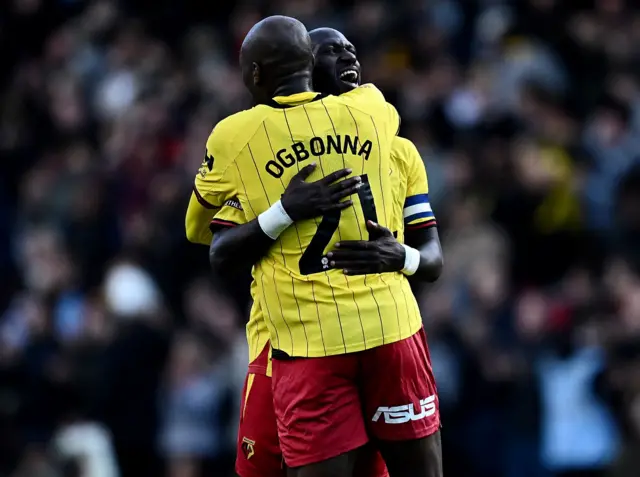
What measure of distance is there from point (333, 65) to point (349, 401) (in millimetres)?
1454

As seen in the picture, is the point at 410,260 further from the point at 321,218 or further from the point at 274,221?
the point at 274,221

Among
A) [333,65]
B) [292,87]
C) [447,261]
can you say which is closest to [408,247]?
[292,87]

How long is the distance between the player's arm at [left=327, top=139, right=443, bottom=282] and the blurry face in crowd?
42 centimetres

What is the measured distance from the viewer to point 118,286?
12164mm

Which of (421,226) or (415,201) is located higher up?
(415,201)

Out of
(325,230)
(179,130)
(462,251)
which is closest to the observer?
(325,230)

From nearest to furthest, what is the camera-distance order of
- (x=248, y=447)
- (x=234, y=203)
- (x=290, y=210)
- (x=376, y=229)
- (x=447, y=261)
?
(x=290, y=210), (x=376, y=229), (x=234, y=203), (x=248, y=447), (x=447, y=261)

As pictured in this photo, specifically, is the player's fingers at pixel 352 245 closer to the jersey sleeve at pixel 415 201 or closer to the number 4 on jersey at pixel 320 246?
the number 4 on jersey at pixel 320 246

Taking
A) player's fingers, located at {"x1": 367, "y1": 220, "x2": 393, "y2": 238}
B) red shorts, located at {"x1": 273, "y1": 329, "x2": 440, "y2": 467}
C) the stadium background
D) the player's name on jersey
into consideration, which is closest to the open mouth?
the player's name on jersey

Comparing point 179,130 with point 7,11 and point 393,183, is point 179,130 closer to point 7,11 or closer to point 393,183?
point 7,11

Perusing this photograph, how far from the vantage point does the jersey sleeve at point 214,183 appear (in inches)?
217

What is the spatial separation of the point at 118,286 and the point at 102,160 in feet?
8.00

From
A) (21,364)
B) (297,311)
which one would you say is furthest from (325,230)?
(21,364)

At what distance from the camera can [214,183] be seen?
5.58 meters
